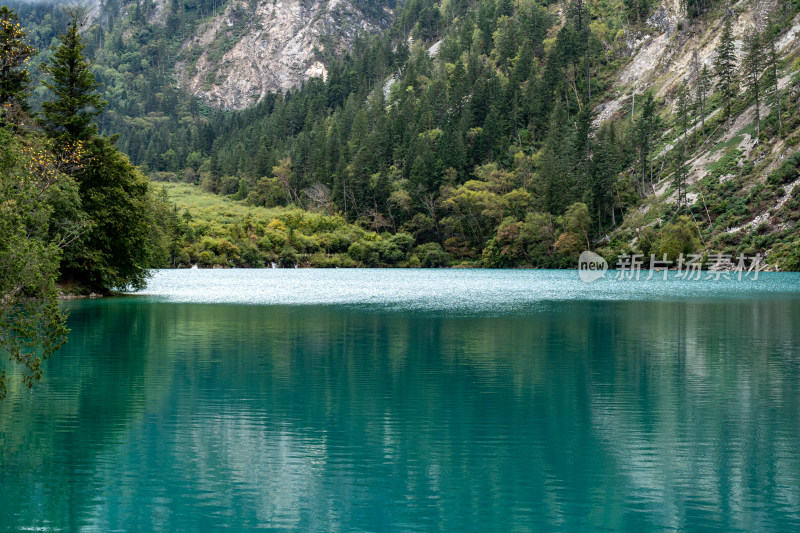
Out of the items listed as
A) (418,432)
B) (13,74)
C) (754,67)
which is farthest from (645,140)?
(418,432)

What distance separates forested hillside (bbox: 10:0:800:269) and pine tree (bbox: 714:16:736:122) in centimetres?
48

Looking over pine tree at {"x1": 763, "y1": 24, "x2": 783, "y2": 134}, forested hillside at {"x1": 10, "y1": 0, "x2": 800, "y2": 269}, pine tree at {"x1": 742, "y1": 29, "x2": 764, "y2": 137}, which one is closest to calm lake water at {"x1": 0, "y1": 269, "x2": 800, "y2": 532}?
forested hillside at {"x1": 10, "y1": 0, "x2": 800, "y2": 269}

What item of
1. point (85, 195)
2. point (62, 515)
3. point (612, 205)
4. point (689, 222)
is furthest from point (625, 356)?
point (612, 205)

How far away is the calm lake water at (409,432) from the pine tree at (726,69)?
114 meters

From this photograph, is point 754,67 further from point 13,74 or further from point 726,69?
point 13,74

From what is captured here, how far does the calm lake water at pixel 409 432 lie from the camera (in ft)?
44.1

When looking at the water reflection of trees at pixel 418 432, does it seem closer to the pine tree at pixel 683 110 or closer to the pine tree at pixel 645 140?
the pine tree at pixel 645 140

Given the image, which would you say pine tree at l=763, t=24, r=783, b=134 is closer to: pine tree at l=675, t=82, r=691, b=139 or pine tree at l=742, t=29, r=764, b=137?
pine tree at l=742, t=29, r=764, b=137

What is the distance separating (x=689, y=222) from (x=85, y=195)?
90.8 metres

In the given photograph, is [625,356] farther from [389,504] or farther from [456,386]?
[389,504]

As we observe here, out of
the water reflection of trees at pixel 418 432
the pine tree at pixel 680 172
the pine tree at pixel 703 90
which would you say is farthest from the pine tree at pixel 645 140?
the water reflection of trees at pixel 418 432

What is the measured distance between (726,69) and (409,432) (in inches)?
5569

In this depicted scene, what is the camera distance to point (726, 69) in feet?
465

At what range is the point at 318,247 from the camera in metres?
162
